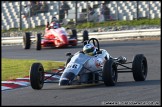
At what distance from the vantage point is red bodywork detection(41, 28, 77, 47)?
1104 inches

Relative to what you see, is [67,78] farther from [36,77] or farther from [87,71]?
[87,71]

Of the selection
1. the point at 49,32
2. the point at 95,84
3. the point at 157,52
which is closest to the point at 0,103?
the point at 95,84

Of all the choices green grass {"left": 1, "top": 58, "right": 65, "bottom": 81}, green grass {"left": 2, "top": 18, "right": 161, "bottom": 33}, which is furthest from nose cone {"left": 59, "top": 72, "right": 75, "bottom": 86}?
green grass {"left": 2, "top": 18, "right": 161, "bottom": 33}

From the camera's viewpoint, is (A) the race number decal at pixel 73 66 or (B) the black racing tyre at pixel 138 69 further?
(B) the black racing tyre at pixel 138 69

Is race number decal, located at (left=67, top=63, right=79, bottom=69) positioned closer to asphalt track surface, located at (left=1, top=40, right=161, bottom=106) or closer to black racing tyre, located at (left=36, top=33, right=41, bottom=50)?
asphalt track surface, located at (left=1, top=40, right=161, bottom=106)

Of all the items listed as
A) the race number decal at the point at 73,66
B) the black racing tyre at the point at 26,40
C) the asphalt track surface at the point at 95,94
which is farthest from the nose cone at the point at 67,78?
the black racing tyre at the point at 26,40

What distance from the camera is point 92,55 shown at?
14.9 m

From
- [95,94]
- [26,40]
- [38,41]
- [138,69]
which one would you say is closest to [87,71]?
[138,69]

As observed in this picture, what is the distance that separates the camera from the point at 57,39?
1109 inches

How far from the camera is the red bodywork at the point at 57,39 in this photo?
92.0 feet

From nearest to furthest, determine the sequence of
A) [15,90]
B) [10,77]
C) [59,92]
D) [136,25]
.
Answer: [59,92], [15,90], [10,77], [136,25]

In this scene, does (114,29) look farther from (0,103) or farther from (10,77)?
(0,103)

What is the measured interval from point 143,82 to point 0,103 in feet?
15.1

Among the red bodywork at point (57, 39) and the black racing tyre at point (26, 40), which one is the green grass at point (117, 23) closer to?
the red bodywork at point (57, 39)
